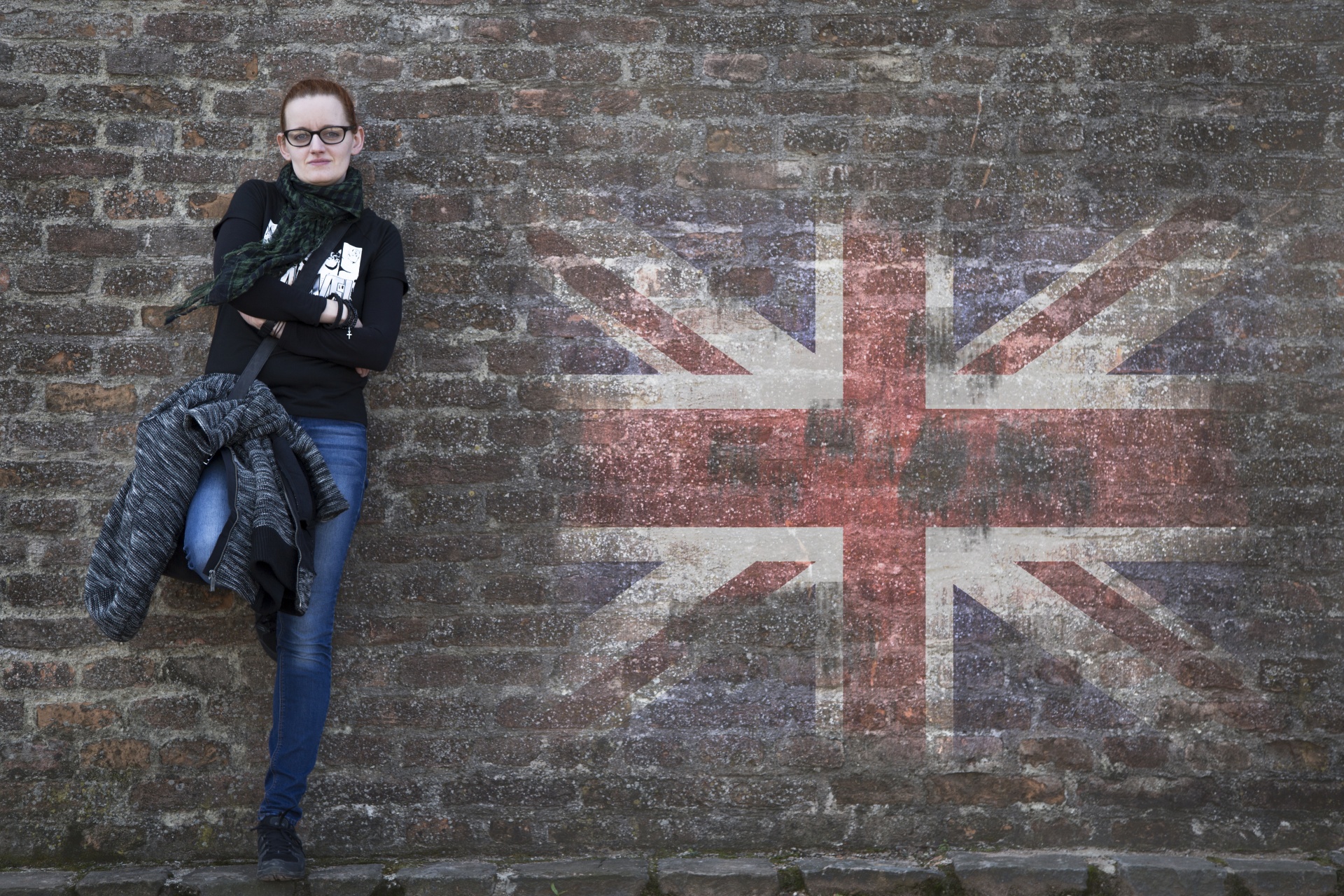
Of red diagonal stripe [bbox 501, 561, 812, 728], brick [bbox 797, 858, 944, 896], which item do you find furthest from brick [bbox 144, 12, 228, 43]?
brick [bbox 797, 858, 944, 896]

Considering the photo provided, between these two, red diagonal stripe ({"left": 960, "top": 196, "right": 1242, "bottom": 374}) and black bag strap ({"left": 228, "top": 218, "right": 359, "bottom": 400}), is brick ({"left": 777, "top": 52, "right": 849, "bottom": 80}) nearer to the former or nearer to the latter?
red diagonal stripe ({"left": 960, "top": 196, "right": 1242, "bottom": 374})

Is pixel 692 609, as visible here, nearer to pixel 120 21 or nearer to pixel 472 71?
pixel 472 71

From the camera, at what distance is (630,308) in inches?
103

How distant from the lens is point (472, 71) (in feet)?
8.57

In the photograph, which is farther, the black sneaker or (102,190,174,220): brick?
(102,190,174,220): brick

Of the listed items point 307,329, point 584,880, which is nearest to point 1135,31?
point 307,329

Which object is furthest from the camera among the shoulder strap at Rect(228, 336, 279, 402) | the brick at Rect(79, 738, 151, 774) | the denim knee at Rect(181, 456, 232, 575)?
the brick at Rect(79, 738, 151, 774)

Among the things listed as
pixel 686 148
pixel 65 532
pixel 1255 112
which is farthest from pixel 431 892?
pixel 1255 112

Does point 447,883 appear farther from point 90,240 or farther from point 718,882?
point 90,240

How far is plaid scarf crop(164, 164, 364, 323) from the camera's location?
2205 millimetres

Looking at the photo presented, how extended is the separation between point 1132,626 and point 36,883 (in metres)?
2.58

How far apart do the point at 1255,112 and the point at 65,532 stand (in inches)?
120

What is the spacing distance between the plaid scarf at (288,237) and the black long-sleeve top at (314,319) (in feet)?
0.09

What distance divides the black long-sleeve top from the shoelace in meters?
0.88
